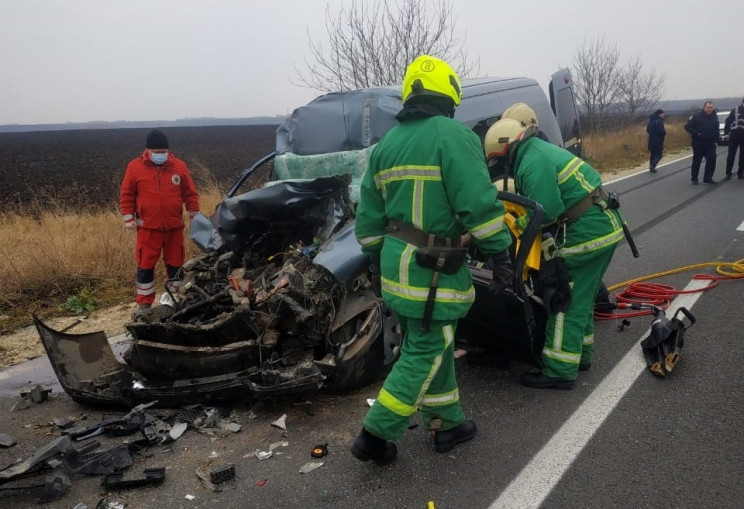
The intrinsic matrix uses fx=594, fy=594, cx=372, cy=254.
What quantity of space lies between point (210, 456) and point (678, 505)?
88.9 inches

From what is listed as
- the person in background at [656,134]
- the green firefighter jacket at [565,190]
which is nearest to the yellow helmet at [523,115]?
the green firefighter jacket at [565,190]

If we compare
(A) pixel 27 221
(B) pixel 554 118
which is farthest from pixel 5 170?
(B) pixel 554 118

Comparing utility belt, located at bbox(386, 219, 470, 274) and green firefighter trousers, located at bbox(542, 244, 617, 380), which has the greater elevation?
utility belt, located at bbox(386, 219, 470, 274)

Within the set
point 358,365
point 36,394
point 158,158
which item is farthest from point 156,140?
point 358,365

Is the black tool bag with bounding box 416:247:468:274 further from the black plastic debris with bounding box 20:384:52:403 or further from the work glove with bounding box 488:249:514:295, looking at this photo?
the black plastic debris with bounding box 20:384:52:403

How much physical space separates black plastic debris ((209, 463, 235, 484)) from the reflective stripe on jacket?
3.24 meters

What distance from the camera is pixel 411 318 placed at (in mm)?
2869

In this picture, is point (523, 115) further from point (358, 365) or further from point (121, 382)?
Result: point (121, 382)

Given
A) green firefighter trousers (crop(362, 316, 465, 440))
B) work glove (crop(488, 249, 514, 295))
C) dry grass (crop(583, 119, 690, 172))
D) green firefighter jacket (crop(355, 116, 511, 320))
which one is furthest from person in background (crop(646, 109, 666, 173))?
green firefighter trousers (crop(362, 316, 465, 440))

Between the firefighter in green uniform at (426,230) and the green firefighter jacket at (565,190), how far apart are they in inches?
29.4

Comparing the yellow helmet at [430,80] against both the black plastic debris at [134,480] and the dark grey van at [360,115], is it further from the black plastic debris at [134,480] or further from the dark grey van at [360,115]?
the black plastic debris at [134,480]

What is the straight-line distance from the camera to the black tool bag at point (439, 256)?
9.12 feet

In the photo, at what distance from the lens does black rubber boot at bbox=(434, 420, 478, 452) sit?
3.06m

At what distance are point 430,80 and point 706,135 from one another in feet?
38.7
